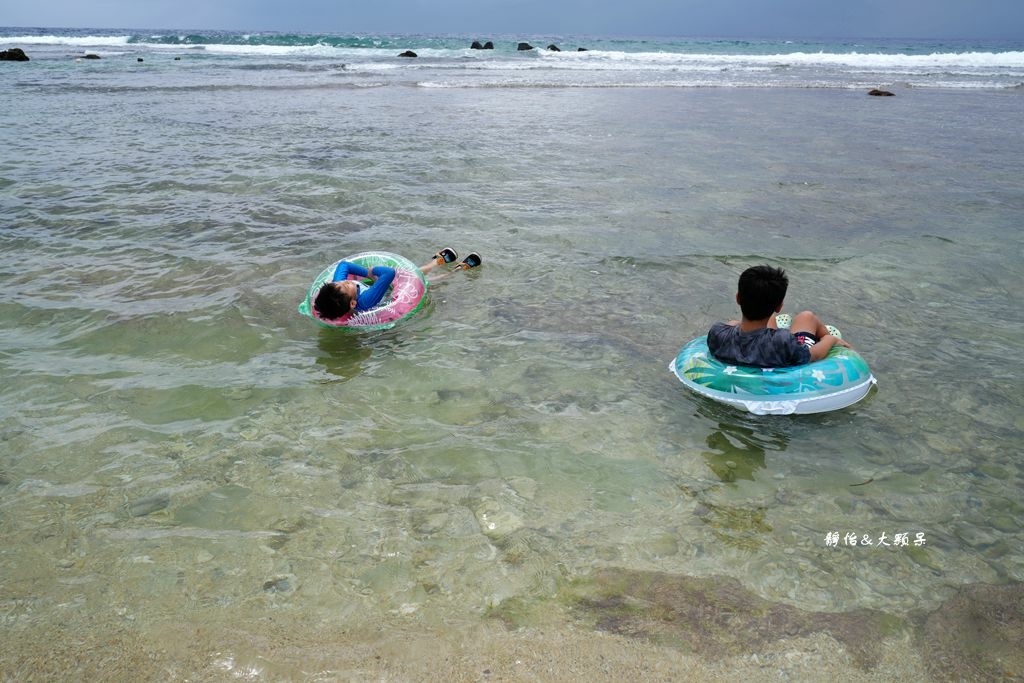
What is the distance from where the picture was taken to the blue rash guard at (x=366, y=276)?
6332 millimetres

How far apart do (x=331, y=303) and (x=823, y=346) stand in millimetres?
4066

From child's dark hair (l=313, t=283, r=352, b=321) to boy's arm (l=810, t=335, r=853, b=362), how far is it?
387cm

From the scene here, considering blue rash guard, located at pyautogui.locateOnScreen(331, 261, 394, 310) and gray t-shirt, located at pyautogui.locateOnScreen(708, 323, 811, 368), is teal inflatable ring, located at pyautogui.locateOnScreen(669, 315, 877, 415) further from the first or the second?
blue rash guard, located at pyautogui.locateOnScreen(331, 261, 394, 310)

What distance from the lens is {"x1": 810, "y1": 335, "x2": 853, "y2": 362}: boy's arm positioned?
5145 mm

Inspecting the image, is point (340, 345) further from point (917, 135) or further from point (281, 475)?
point (917, 135)

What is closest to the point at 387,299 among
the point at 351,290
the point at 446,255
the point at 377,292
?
the point at 377,292

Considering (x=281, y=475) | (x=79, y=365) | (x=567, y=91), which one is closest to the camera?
(x=281, y=475)

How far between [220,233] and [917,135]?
49.6 feet

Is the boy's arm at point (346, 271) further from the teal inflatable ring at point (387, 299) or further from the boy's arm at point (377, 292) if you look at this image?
the boy's arm at point (377, 292)

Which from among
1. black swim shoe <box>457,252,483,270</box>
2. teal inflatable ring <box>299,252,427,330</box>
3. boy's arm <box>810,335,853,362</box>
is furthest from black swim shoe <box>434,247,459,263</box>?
boy's arm <box>810,335,853,362</box>

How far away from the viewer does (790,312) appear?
21.6 feet

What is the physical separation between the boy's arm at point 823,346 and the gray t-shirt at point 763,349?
0.29 feet

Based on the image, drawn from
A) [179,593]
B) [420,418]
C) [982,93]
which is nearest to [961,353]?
[420,418]

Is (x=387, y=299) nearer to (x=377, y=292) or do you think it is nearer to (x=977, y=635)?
(x=377, y=292)
